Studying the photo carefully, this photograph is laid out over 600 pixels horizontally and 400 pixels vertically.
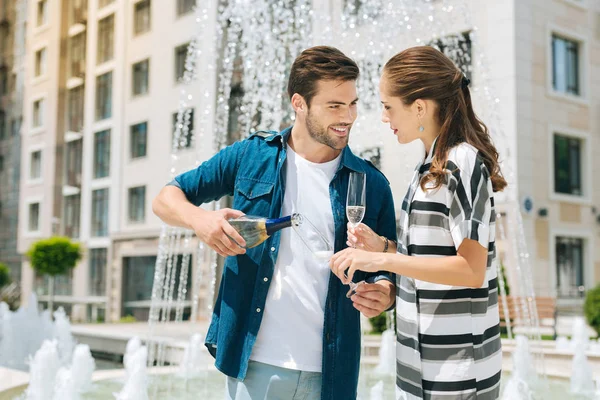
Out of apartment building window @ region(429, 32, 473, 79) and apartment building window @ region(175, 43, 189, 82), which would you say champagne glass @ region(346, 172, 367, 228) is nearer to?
apartment building window @ region(429, 32, 473, 79)

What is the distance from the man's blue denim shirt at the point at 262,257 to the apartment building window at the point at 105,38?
27.4 metres

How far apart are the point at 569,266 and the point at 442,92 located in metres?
16.5

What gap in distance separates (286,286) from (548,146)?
614 inches

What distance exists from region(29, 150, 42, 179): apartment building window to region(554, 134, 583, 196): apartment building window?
23.0 metres

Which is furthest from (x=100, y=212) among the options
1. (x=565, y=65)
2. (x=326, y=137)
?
(x=326, y=137)

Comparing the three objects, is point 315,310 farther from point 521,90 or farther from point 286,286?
point 521,90

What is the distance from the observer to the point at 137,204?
25.9 metres

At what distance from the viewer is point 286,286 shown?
2.19 meters

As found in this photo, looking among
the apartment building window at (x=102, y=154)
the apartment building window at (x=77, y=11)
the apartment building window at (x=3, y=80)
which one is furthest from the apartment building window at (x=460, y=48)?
the apartment building window at (x=3, y=80)

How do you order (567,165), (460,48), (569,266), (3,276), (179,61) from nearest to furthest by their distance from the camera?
(460,48) < (569,266) < (567,165) < (179,61) < (3,276)

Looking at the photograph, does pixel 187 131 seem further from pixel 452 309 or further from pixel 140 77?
pixel 452 309

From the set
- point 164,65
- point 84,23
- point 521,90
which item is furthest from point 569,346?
point 84,23

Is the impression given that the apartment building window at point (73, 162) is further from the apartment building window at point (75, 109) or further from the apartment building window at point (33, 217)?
the apartment building window at point (33, 217)

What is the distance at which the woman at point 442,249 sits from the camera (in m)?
1.84
